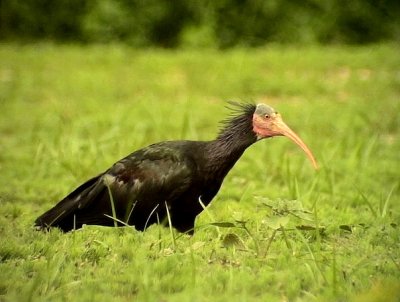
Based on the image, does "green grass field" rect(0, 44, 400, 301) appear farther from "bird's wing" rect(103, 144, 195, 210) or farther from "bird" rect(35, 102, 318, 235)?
"bird's wing" rect(103, 144, 195, 210)

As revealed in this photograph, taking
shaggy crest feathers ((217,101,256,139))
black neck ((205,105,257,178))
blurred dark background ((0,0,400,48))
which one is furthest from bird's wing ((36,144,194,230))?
blurred dark background ((0,0,400,48))

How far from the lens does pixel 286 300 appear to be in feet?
13.8

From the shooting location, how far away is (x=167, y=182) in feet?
17.7

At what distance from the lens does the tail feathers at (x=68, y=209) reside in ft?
18.2

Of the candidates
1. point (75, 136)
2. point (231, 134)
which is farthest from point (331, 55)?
point (231, 134)

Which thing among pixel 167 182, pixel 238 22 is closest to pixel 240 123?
pixel 167 182

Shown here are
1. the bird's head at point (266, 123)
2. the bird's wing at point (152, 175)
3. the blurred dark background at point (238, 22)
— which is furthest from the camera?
the blurred dark background at point (238, 22)

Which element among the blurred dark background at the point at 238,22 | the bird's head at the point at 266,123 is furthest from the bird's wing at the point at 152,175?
the blurred dark background at the point at 238,22

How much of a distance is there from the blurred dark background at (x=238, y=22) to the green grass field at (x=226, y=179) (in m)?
0.82

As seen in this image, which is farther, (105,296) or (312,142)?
(312,142)

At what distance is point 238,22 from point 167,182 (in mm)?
10778

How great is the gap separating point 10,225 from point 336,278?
257 cm

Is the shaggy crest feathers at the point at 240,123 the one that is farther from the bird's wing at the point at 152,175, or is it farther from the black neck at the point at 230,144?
the bird's wing at the point at 152,175

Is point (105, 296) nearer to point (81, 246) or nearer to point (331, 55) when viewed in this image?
point (81, 246)
